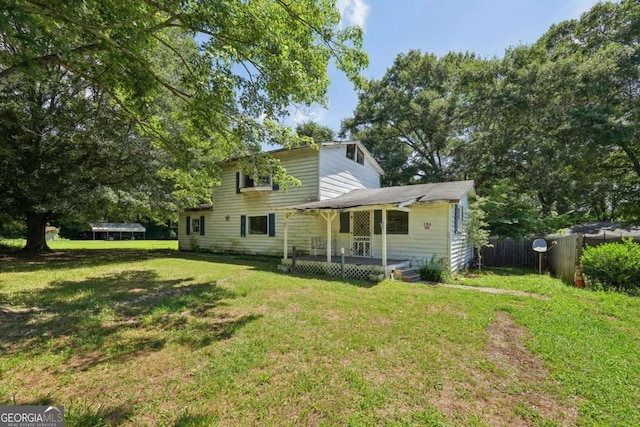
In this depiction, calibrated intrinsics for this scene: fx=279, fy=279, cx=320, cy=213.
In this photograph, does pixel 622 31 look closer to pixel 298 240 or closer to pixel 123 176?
pixel 298 240

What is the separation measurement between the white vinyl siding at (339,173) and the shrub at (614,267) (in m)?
9.51

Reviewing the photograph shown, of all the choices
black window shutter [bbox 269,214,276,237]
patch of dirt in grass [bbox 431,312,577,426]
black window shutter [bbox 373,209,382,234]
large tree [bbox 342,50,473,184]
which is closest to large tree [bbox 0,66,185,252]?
black window shutter [bbox 269,214,276,237]

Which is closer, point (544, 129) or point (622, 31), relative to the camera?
point (622, 31)

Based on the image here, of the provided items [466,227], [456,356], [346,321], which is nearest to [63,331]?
[346,321]

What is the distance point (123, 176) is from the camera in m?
13.8

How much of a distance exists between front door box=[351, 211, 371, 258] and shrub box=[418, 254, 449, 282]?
2583 mm

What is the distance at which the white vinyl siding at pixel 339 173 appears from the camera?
530 inches

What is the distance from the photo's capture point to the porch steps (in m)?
8.98

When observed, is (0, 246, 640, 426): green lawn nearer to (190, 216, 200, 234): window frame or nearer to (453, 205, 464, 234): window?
(453, 205, 464, 234): window

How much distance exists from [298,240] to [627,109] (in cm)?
1944

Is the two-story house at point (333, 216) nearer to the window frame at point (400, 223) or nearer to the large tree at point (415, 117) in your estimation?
the window frame at point (400, 223)

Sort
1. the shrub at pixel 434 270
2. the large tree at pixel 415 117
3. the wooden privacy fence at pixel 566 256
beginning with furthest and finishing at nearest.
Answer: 1. the large tree at pixel 415 117
2. the shrub at pixel 434 270
3. the wooden privacy fence at pixel 566 256

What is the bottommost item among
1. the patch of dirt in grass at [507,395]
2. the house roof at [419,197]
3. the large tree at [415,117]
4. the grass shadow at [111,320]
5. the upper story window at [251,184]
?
the patch of dirt in grass at [507,395]

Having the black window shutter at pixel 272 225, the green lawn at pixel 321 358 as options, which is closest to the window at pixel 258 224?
the black window shutter at pixel 272 225
